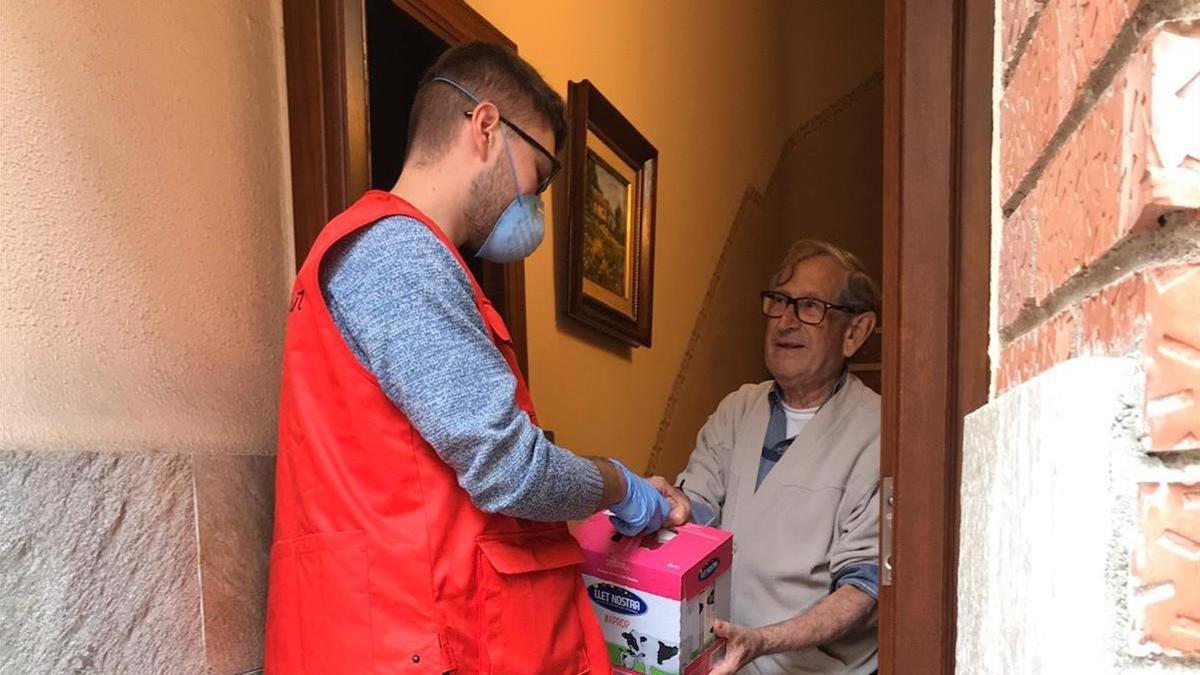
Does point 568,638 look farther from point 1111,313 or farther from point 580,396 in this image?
point 580,396

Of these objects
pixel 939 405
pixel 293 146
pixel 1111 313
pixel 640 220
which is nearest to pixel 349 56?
pixel 293 146

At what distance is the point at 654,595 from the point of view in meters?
1.12

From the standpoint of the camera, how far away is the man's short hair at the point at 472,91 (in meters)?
1.10

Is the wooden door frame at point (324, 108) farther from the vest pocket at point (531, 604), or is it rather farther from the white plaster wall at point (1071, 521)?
the white plaster wall at point (1071, 521)

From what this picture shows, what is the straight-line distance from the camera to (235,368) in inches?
41.0

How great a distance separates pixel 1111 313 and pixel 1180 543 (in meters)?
0.09

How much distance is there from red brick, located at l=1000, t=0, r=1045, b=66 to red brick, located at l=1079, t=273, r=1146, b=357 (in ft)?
0.63

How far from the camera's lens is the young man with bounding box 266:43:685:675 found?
35.3 inches

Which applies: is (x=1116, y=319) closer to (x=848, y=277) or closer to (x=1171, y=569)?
(x=1171, y=569)

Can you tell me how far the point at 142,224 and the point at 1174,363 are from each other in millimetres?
916

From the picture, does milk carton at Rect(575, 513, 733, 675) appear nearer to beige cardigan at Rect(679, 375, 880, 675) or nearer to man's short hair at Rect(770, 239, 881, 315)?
beige cardigan at Rect(679, 375, 880, 675)

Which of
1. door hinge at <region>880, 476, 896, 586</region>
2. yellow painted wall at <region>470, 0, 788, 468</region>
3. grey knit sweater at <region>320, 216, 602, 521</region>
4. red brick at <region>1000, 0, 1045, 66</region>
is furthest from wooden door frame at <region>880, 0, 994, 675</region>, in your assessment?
Result: yellow painted wall at <region>470, 0, 788, 468</region>

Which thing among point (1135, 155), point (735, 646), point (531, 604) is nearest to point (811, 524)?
point (735, 646)

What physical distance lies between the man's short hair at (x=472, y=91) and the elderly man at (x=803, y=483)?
0.76 m
